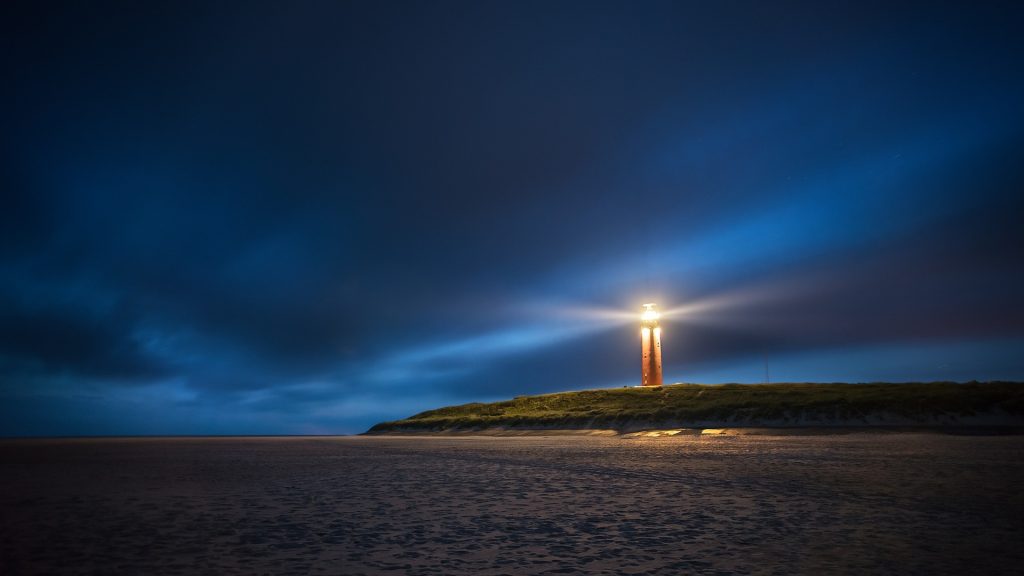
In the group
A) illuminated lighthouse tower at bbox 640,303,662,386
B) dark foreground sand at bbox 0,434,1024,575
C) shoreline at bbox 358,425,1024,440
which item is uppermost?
illuminated lighthouse tower at bbox 640,303,662,386

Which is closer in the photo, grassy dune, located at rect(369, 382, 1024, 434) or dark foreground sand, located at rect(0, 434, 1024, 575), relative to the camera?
dark foreground sand, located at rect(0, 434, 1024, 575)

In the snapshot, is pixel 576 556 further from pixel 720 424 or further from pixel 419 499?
pixel 720 424

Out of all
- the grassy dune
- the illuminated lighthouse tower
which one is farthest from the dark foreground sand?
the illuminated lighthouse tower

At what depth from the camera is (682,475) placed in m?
9.20

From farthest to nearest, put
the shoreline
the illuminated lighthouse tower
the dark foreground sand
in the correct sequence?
1. the illuminated lighthouse tower
2. the shoreline
3. the dark foreground sand

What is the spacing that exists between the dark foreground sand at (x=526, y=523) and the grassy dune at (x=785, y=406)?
25.0 metres

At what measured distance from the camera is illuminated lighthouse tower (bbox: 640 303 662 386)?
199 ft

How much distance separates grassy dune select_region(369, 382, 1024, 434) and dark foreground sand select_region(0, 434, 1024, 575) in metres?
25.0

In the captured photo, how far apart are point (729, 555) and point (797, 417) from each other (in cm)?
3315

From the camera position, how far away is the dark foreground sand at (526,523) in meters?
3.74

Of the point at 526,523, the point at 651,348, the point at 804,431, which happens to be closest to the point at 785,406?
the point at 804,431

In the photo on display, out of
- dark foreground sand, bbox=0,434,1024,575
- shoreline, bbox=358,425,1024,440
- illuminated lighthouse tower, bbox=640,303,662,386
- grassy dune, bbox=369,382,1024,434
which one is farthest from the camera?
illuminated lighthouse tower, bbox=640,303,662,386

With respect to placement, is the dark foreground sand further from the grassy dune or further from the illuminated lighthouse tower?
→ the illuminated lighthouse tower

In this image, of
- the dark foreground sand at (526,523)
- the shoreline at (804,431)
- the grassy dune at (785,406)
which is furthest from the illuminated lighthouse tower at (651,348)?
the dark foreground sand at (526,523)
